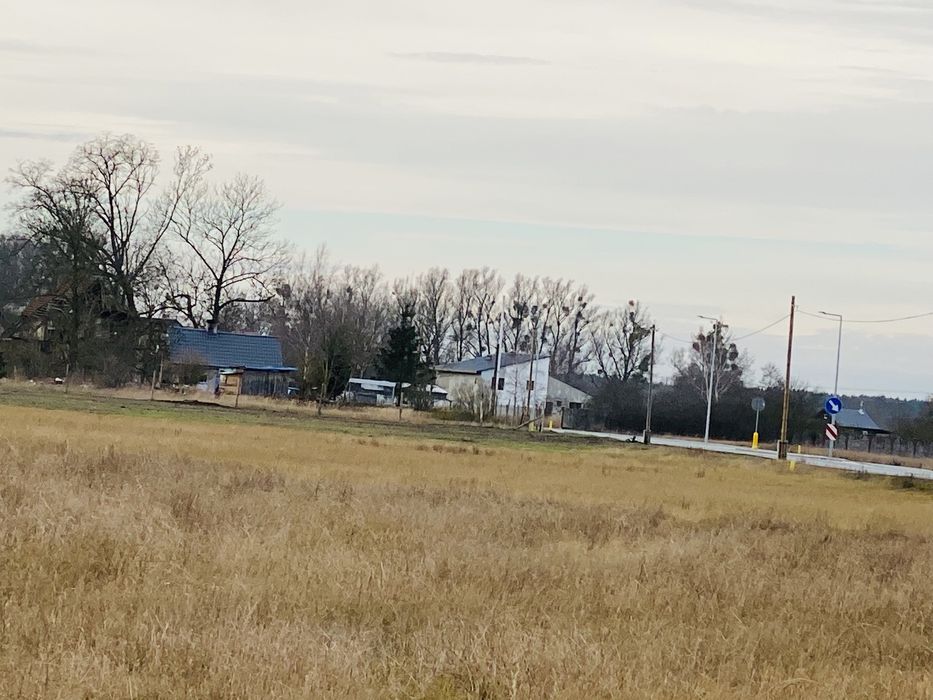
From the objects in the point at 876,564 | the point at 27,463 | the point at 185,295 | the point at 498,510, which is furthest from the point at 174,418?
the point at 185,295

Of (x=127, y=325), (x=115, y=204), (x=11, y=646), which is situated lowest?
(x=11, y=646)

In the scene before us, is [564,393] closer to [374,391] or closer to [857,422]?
[374,391]

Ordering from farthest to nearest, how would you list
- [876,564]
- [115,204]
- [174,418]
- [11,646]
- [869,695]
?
[115,204] → [174,418] → [876,564] → [869,695] → [11,646]

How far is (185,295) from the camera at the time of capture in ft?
336

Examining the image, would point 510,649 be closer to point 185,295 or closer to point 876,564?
point 876,564

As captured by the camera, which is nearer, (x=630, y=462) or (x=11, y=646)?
(x=11, y=646)

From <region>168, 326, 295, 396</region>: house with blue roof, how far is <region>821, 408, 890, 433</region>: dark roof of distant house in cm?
5434

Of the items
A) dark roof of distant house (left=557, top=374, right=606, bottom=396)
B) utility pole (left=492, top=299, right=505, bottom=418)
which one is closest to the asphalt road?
utility pole (left=492, top=299, right=505, bottom=418)

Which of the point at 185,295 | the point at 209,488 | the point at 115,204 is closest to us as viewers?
the point at 209,488

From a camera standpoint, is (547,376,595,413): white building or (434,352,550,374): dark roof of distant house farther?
(547,376,595,413): white building

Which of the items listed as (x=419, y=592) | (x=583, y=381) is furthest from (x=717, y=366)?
(x=419, y=592)

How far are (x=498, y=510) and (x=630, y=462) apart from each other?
27.2 metres

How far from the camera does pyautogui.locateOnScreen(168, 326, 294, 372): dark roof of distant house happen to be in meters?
96.3

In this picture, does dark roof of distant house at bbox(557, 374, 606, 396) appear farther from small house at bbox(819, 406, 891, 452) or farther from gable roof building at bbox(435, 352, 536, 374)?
small house at bbox(819, 406, 891, 452)
